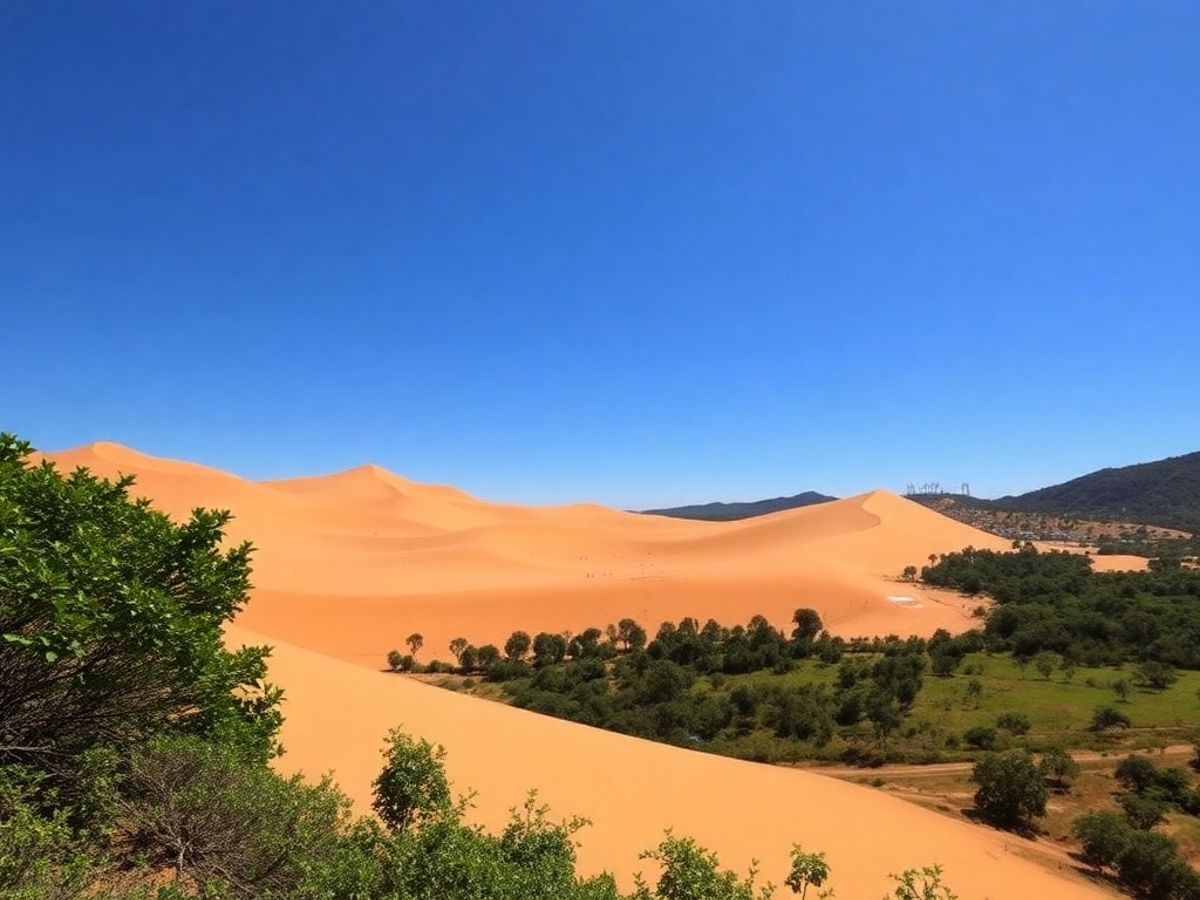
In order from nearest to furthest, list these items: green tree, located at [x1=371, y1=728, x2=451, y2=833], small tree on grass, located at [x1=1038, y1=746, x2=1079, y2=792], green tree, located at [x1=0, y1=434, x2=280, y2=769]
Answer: green tree, located at [x1=0, y1=434, x2=280, y2=769] → green tree, located at [x1=371, y1=728, x2=451, y2=833] → small tree on grass, located at [x1=1038, y1=746, x2=1079, y2=792]

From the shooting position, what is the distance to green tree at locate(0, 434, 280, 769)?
5.09 meters

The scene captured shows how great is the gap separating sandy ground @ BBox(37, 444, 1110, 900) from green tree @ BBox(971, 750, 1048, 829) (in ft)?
6.04

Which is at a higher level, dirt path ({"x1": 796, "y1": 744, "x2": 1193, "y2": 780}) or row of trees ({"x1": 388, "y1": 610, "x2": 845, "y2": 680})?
row of trees ({"x1": 388, "y1": 610, "x2": 845, "y2": 680})

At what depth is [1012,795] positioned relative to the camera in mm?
14281

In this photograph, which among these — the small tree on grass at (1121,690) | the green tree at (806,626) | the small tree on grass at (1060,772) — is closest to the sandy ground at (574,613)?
the green tree at (806,626)

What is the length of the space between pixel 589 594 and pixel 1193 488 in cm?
13739

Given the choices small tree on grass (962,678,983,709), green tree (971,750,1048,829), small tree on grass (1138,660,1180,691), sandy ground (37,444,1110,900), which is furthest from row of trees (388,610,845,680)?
green tree (971,750,1048,829)

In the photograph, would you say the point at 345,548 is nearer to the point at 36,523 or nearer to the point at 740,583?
the point at 740,583

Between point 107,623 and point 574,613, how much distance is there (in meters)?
34.6

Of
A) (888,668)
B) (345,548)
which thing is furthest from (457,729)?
(345,548)

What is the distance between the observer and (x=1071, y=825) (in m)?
14.6

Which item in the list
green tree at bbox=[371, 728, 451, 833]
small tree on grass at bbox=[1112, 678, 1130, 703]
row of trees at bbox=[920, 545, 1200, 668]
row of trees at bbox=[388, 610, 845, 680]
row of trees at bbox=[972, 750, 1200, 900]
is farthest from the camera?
row of trees at bbox=[920, 545, 1200, 668]

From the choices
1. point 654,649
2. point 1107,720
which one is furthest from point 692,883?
point 654,649

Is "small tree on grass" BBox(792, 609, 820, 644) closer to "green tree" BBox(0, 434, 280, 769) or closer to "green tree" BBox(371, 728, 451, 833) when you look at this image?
"green tree" BBox(371, 728, 451, 833)
